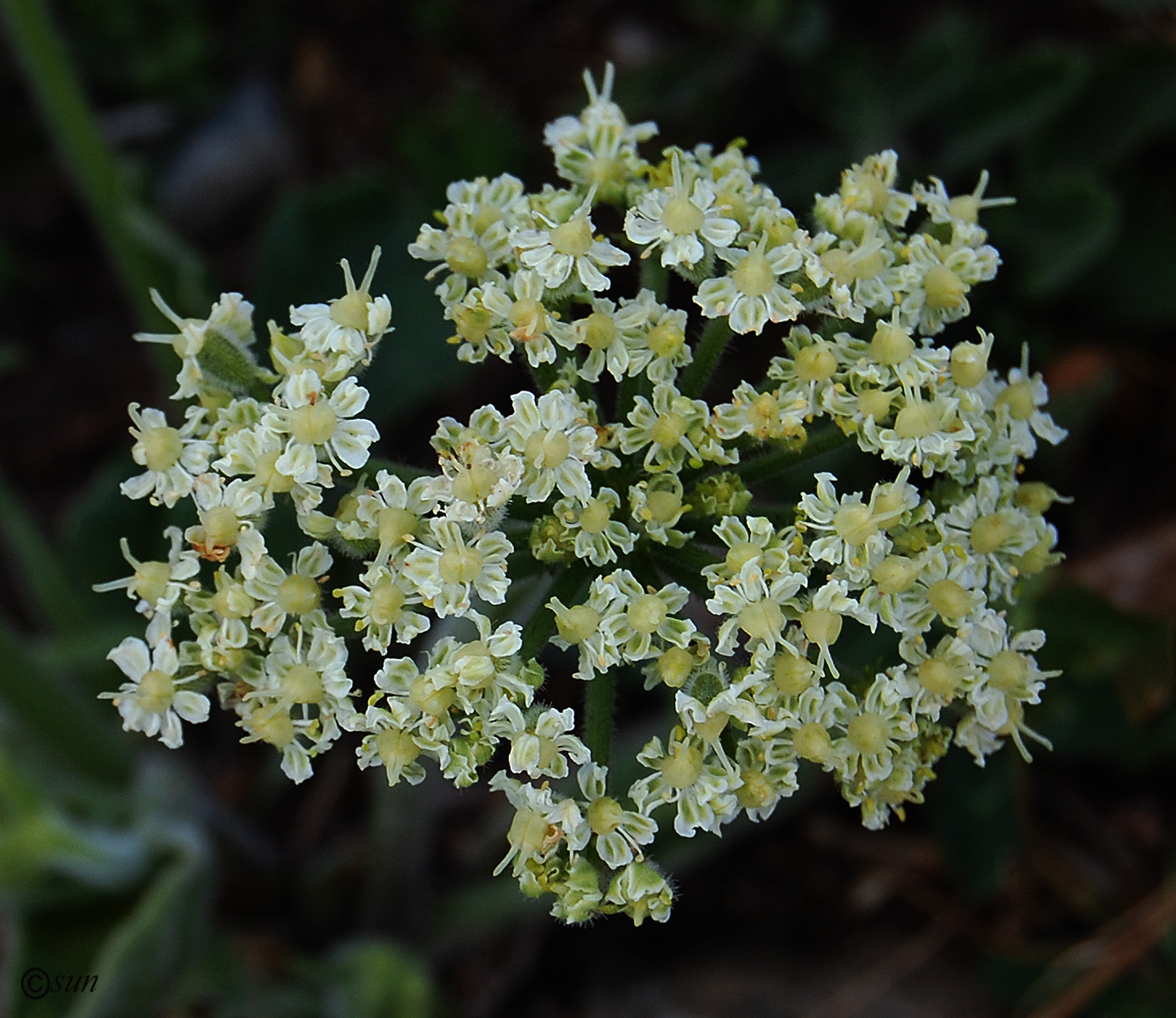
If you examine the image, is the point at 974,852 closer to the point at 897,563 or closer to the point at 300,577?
the point at 897,563

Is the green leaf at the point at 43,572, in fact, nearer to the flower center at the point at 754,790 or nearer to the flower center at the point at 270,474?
the flower center at the point at 270,474

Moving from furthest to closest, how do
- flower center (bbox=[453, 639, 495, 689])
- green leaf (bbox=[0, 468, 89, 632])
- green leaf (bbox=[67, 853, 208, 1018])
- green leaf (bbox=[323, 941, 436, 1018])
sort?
green leaf (bbox=[0, 468, 89, 632]), green leaf (bbox=[323, 941, 436, 1018]), green leaf (bbox=[67, 853, 208, 1018]), flower center (bbox=[453, 639, 495, 689])

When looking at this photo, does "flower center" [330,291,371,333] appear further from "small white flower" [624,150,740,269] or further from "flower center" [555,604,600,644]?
"flower center" [555,604,600,644]

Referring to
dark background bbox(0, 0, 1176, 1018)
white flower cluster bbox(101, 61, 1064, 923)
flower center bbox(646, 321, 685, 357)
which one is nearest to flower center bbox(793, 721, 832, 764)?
white flower cluster bbox(101, 61, 1064, 923)

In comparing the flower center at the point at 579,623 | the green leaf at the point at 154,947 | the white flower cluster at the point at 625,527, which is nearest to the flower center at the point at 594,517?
the white flower cluster at the point at 625,527

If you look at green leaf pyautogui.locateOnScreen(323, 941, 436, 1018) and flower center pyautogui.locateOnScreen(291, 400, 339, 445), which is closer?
flower center pyautogui.locateOnScreen(291, 400, 339, 445)

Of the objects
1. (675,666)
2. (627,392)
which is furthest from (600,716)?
(627,392)

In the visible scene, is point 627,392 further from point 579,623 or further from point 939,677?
point 939,677

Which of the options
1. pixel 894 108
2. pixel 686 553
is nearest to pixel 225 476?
pixel 686 553
